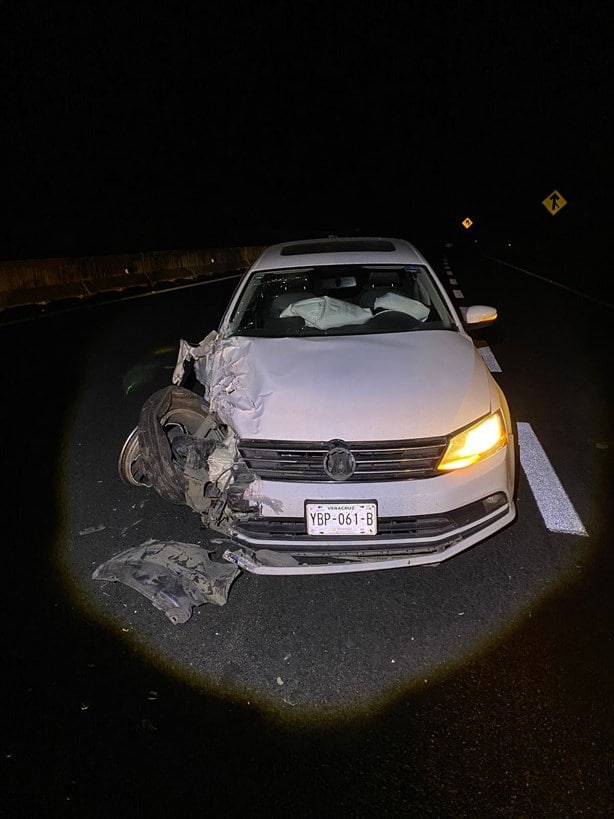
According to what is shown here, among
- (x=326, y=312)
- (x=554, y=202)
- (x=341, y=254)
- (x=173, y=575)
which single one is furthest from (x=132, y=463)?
(x=554, y=202)

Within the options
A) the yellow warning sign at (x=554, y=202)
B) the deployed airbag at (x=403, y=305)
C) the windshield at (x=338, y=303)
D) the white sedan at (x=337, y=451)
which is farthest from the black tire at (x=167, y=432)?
the yellow warning sign at (x=554, y=202)

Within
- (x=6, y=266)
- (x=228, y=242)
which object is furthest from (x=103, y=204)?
(x=6, y=266)

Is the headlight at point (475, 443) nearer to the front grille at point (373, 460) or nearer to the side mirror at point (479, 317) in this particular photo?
the front grille at point (373, 460)

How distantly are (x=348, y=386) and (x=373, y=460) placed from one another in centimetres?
52

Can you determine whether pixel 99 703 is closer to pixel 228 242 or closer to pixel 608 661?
pixel 608 661

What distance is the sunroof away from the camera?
5438 mm

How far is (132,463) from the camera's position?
4.29m

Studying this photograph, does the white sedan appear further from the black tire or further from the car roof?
the car roof

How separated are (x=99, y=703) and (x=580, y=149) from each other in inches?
3686

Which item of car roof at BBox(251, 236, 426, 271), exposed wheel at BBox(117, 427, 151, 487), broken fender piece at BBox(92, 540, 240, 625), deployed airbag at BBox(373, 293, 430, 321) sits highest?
car roof at BBox(251, 236, 426, 271)

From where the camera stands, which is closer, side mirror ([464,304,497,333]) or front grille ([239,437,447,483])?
front grille ([239,437,447,483])

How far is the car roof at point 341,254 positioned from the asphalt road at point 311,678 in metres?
1.90

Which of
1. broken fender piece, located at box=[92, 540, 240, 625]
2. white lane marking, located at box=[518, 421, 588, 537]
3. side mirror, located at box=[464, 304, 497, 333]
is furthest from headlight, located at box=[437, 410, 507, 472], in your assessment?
side mirror, located at box=[464, 304, 497, 333]

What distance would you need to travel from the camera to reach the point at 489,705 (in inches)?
104
